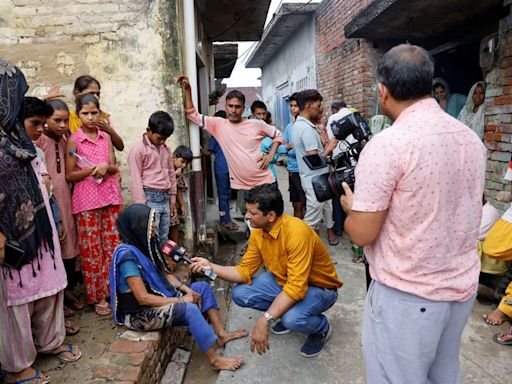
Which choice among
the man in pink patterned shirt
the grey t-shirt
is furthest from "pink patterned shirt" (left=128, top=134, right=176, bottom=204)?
the grey t-shirt

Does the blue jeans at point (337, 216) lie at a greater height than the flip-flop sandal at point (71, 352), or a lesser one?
greater

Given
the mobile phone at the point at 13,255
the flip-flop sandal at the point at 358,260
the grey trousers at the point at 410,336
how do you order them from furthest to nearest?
1. the flip-flop sandal at the point at 358,260
2. the mobile phone at the point at 13,255
3. the grey trousers at the point at 410,336

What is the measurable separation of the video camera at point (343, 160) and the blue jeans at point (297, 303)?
2.94 ft

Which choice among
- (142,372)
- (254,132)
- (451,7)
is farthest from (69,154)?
(451,7)

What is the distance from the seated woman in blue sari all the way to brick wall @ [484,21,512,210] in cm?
289

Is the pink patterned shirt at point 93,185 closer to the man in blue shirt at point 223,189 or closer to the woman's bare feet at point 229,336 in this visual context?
the woman's bare feet at point 229,336

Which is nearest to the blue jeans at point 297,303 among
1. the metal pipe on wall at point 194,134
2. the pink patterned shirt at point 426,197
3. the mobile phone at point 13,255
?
the pink patterned shirt at point 426,197

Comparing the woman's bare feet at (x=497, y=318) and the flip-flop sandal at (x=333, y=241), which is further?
the flip-flop sandal at (x=333, y=241)

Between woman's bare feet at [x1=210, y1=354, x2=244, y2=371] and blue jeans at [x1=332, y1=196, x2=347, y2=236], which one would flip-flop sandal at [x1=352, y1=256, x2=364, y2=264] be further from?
woman's bare feet at [x1=210, y1=354, x2=244, y2=371]

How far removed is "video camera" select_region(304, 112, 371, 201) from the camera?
180cm

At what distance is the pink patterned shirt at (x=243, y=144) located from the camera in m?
3.96

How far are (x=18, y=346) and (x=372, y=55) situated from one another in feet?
19.7

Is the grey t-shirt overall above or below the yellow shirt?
above

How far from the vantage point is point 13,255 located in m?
1.76
